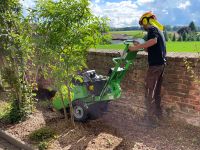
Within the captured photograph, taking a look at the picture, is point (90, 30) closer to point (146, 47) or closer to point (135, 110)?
point (146, 47)

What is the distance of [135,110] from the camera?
→ 25.4 feet

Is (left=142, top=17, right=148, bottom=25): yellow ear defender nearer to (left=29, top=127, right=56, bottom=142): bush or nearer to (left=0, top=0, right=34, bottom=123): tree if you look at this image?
(left=0, top=0, right=34, bottom=123): tree

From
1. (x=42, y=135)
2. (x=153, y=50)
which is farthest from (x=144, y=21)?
(x=42, y=135)

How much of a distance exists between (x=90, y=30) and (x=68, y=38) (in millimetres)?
393

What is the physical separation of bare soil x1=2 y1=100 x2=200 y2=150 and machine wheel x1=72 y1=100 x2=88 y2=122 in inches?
6.2

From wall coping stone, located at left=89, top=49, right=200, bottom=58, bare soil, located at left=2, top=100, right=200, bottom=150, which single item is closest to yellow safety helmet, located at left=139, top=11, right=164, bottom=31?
wall coping stone, located at left=89, top=49, right=200, bottom=58

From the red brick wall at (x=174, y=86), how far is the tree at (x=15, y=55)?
6.71 ft

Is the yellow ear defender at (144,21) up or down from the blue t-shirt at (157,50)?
up

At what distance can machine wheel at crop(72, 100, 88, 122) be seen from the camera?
7.16 m

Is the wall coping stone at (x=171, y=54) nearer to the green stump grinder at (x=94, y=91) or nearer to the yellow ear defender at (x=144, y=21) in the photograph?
the green stump grinder at (x=94, y=91)

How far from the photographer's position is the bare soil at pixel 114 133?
5.90m

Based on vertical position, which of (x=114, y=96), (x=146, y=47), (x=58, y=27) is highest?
(x=58, y=27)

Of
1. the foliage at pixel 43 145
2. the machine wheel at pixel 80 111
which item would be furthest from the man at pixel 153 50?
the foliage at pixel 43 145

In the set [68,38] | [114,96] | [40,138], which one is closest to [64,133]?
[40,138]
